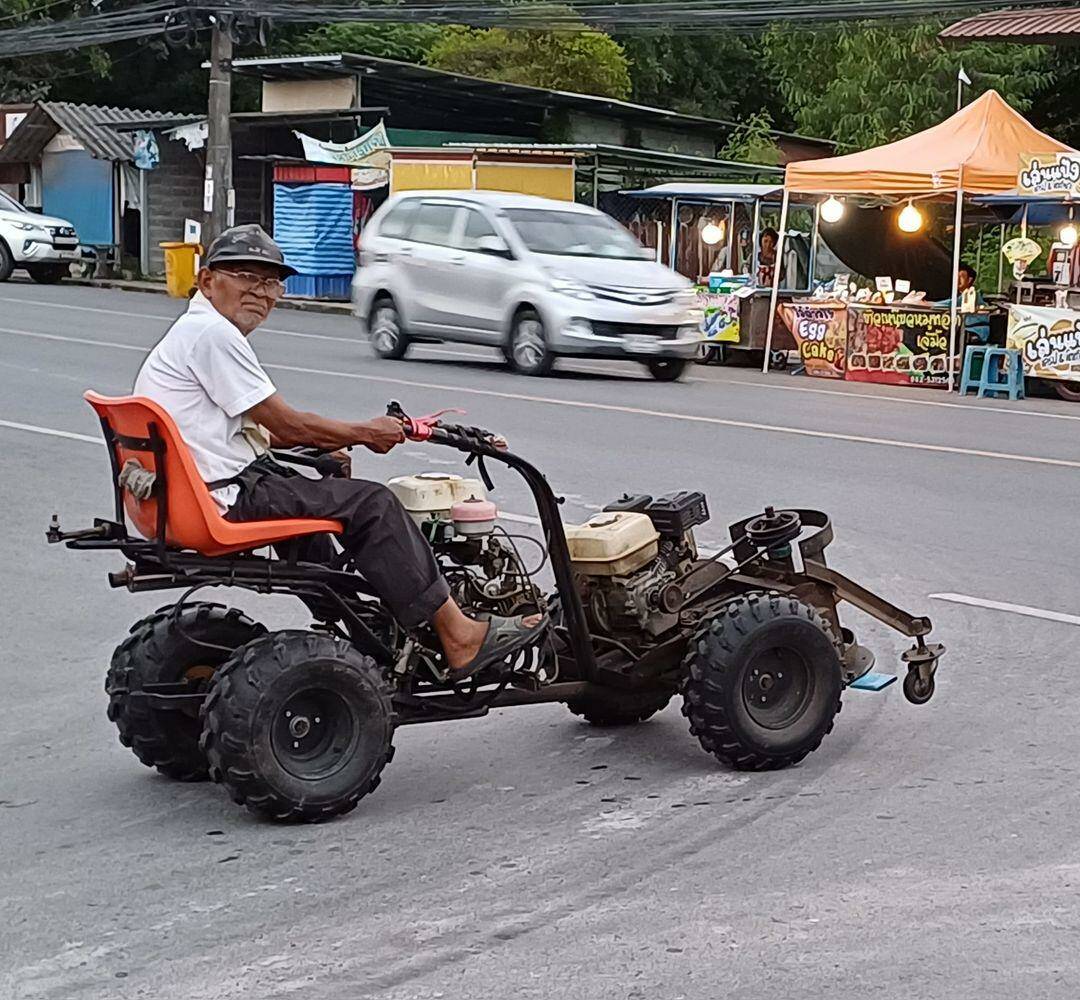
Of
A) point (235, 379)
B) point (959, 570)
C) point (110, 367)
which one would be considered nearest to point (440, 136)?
point (110, 367)

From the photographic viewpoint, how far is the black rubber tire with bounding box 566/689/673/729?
5.89m

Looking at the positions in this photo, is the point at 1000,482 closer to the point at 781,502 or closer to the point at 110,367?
the point at 781,502

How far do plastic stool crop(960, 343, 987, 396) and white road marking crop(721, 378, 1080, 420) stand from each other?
1136 mm

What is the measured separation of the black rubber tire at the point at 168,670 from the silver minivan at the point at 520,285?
13.0 m

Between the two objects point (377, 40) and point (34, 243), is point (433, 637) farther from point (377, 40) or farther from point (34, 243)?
point (377, 40)

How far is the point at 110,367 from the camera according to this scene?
17625mm

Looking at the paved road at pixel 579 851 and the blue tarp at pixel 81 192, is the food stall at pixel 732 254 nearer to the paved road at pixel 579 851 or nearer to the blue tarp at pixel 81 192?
the paved road at pixel 579 851

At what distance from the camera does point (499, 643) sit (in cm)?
531

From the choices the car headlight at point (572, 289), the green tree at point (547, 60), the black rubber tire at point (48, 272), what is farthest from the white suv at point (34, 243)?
the car headlight at point (572, 289)

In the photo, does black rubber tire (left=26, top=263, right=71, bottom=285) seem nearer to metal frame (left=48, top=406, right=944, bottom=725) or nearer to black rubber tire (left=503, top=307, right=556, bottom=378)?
black rubber tire (left=503, top=307, right=556, bottom=378)

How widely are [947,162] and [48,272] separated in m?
19.4

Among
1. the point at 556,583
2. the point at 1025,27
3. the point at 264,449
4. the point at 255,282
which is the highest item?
the point at 1025,27

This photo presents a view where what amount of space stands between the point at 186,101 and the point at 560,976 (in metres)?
49.2

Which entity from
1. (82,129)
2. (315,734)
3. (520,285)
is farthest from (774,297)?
(82,129)
